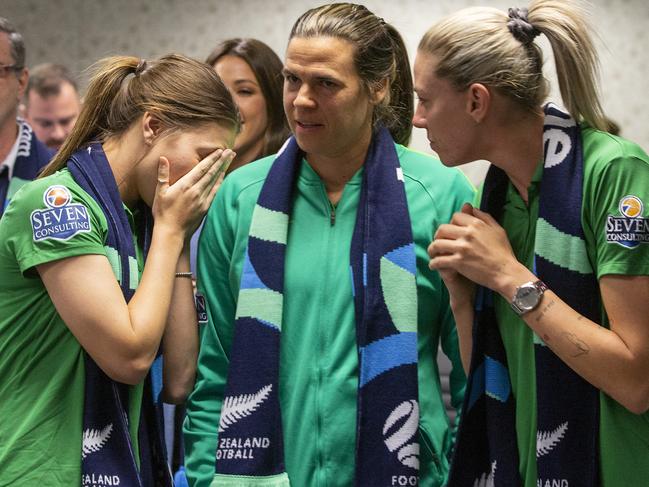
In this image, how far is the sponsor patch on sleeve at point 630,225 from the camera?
169 centimetres

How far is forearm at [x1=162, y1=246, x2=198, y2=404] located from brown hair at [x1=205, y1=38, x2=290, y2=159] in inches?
38.2

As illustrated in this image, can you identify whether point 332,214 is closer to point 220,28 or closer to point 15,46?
point 15,46

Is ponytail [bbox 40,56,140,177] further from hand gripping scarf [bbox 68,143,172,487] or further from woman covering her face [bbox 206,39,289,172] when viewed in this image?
woman covering her face [bbox 206,39,289,172]

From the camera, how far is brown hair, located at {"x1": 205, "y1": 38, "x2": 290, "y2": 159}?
311 cm

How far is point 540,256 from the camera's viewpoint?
5.92ft

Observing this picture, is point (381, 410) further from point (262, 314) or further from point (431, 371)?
point (262, 314)

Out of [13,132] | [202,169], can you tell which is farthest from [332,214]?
[13,132]

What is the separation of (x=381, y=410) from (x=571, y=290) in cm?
47

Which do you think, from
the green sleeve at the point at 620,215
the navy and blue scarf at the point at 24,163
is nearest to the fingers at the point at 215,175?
the green sleeve at the point at 620,215

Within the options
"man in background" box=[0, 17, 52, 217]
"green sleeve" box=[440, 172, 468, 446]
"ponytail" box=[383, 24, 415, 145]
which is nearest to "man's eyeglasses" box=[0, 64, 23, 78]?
"man in background" box=[0, 17, 52, 217]

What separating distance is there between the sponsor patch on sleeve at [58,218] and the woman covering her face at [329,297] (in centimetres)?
35

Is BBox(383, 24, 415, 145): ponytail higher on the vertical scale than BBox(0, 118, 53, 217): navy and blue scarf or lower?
higher

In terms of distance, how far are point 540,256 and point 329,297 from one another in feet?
1.58

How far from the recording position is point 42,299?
195 cm
